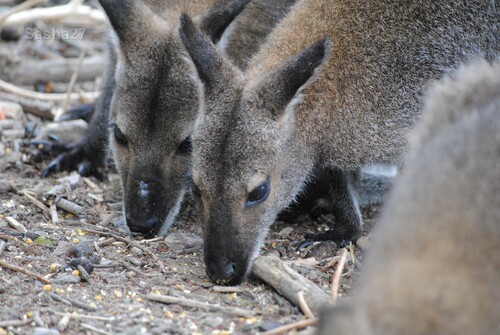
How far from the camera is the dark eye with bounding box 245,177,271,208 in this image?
18.9 feet

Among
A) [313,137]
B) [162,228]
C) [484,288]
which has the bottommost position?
[162,228]

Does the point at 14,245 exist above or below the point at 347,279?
below

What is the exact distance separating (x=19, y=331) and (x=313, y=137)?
2.46 m

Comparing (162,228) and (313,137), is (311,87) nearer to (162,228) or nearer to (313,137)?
(313,137)

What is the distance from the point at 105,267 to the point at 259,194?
112 cm

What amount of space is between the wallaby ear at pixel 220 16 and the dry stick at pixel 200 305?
2.36 m

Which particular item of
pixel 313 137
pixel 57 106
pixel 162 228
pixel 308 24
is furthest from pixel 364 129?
pixel 57 106

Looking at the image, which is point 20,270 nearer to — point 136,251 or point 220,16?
point 136,251

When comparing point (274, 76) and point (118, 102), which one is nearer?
point (274, 76)

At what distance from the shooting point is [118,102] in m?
6.87

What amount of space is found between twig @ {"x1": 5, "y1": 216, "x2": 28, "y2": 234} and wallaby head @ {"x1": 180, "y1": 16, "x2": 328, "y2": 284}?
1.36 meters

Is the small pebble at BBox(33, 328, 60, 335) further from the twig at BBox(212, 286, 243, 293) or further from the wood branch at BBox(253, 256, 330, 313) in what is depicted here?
the wood branch at BBox(253, 256, 330, 313)

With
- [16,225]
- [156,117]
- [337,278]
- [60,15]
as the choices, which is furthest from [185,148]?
[60,15]

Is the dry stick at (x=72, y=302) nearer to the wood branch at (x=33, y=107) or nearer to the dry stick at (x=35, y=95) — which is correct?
the wood branch at (x=33, y=107)
